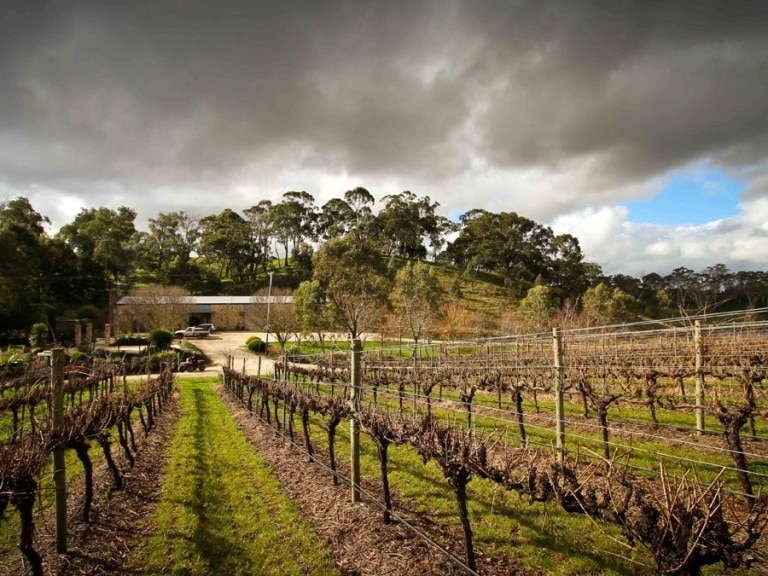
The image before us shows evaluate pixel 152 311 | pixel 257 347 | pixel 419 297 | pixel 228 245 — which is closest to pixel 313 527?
pixel 419 297

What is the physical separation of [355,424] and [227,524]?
2.13m

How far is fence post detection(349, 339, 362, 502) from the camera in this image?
6.14 metres

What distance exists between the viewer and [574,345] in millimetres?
23516

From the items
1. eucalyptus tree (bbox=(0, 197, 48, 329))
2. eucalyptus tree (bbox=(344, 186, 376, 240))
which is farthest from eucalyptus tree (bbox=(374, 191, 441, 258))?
eucalyptus tree (bbox=(0, 197, 48, 329))

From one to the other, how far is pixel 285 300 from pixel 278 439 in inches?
1419

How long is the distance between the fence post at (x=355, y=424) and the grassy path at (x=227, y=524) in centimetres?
86

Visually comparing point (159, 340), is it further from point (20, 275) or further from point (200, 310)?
point (200, 310)

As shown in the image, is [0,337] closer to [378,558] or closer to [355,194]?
[378,558]

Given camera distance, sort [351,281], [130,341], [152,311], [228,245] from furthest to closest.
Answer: [228,245] → [152,311] → [351,281] → [130,341]

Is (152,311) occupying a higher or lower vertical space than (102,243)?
lower

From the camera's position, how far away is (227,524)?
5.82m

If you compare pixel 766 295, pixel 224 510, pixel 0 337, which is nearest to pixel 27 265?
pixel 0 337

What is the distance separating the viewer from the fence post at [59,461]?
4.90 m

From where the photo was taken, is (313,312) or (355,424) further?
(313,312)
